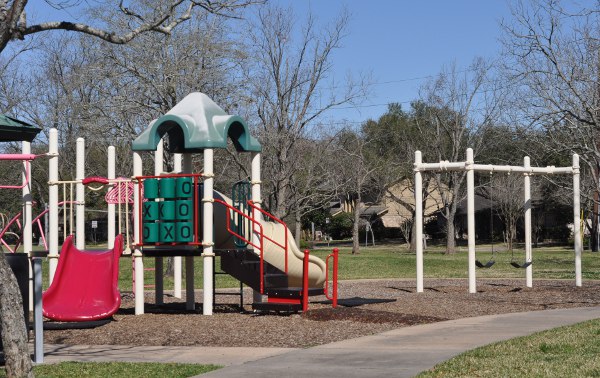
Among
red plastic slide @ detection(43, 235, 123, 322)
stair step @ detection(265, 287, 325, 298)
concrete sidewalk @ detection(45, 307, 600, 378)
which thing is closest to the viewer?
concrete sidewalk @ detection(45, 307, 600, 378)

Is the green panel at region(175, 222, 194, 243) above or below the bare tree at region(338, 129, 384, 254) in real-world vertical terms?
below

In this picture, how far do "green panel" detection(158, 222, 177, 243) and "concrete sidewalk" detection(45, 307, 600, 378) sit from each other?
366cm

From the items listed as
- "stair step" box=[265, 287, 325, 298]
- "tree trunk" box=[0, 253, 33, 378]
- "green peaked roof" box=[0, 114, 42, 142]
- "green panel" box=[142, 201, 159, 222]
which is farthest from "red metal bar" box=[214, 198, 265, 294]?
"tree trunk" box=[0, 253, 33, 378]

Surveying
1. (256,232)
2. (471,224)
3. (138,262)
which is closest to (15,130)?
(138,262)

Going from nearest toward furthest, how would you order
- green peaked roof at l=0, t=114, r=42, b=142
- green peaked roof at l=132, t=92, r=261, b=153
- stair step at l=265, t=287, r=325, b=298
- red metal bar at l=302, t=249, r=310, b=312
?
green peaked roof at l=0, t=114, r=42, b=142
red metal bar at l=302, t=249, r=310, b=312
stair step at l=265, t=287, r=325, b=298
green peaked roof at l=132, t=92, r=261, b=153

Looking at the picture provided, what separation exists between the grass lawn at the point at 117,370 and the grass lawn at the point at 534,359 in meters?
2.37

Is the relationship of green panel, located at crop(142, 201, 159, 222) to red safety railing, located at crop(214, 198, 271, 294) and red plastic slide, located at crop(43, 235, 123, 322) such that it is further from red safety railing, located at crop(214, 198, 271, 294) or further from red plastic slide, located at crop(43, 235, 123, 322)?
red safety railing, located at crop(214, 198, 271, 294)

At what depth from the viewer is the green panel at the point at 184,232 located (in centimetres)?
1505

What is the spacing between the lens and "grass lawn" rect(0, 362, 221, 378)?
905 cm

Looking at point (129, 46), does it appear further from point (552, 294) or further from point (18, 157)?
point (552, 294)

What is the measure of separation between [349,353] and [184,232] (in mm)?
5368

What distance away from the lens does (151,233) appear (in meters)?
15.3

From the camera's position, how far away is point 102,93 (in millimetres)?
26344

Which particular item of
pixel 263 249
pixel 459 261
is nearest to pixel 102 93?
pixel 263 249
